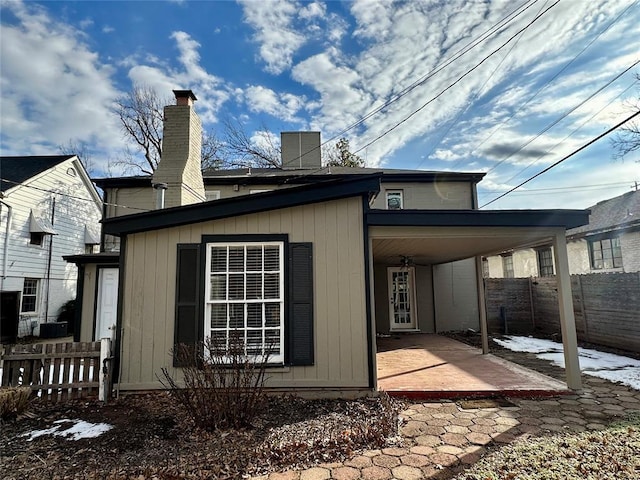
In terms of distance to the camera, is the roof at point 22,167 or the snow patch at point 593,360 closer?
the snow patch at point 593,360

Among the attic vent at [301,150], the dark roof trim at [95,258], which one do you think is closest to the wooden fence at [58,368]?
the dark roof trim at [95,258]

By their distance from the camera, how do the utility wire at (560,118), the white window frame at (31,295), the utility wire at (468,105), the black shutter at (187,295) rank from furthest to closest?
the white window frame at (31,295), the utility wire at (468,105), the utility wire at (560,118), the black shutter at (187,295)

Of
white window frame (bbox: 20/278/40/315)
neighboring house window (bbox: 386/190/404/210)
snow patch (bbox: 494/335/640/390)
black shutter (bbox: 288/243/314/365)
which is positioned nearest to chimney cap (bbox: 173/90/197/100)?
black shutter (bbox: 288/243/314/365)

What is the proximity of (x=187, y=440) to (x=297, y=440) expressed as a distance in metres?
1.08

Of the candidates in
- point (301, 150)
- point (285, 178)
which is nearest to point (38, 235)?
point (285, 178)

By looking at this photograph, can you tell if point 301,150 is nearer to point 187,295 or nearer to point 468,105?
point 468,105

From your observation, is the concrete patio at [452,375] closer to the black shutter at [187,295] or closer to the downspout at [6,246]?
the black shutter at [187,295]

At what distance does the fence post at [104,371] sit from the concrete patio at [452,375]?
144 inches

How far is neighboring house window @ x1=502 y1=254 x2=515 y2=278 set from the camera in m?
18.3

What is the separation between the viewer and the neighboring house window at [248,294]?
4746 mm

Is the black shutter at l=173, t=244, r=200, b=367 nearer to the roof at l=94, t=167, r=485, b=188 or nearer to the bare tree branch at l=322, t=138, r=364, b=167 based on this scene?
the roof at l=94, t=167, r=485, b=188

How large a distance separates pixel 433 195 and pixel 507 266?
10.4 m

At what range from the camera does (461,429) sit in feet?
12.0

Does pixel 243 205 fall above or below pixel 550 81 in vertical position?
below
